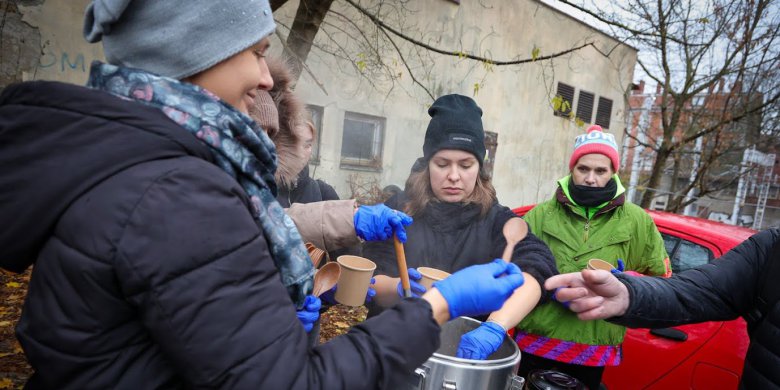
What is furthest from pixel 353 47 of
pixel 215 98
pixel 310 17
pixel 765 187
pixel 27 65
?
pixel 765 187

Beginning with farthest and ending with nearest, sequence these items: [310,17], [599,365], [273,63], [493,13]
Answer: [493,13] < [310,17] < [599,365] < [273,63]

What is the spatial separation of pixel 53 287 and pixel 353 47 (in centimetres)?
628

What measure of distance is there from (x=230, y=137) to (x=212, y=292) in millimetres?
339

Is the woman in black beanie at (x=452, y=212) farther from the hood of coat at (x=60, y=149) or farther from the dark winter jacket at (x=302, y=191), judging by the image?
the hood of coat at (x=60, y=149)

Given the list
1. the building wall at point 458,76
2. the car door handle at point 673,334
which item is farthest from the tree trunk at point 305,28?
the car door handle at point 673,334

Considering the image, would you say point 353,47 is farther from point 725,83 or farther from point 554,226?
point 725,83

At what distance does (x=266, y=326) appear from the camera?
80 centimetres

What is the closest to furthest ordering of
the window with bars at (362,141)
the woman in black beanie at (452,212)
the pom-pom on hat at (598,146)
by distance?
the woman in black beanie at (452,212)
the pom-pom on hat at (598,146)
the window with bars at (362,141)

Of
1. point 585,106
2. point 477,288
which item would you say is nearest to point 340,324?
point 477,288

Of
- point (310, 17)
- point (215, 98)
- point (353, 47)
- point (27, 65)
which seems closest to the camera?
point (215, 98)

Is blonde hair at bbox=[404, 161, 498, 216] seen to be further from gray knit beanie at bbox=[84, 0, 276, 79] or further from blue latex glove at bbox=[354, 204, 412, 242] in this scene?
gray knit beanie at bbox=[84, 0, 276, 79]

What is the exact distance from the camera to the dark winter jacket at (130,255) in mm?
748

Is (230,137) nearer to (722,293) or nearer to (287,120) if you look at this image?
(287,120)

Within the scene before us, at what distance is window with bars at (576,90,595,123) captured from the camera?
10.6 meters
